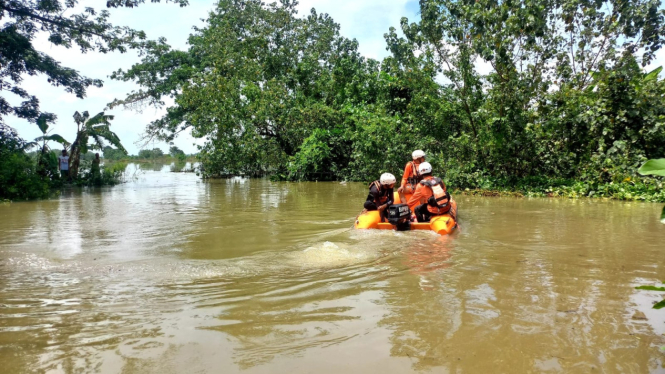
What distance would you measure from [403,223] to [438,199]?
812mm

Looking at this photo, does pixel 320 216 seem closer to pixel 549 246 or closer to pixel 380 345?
pixel 549 246

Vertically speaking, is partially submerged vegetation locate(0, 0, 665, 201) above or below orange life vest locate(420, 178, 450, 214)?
above

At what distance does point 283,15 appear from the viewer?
2700 centimetres

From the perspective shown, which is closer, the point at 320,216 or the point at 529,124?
the point at 320,216

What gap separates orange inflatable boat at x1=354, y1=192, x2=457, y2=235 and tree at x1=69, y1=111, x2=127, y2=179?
15.0 m

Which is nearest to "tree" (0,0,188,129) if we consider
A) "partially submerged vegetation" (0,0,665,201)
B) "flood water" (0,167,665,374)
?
"partially submerged vegetation" (0,0,665,201)

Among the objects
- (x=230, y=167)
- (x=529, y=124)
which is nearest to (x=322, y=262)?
(x=529, y=124)

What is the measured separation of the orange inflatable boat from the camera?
771cm

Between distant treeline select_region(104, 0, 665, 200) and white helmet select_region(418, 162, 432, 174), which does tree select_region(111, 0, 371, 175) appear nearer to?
distant treeline select_region(104, 0, 665, 200)

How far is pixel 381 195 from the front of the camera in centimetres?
827

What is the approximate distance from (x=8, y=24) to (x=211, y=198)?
33.3 feet

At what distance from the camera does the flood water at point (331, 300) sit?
10.4 ft

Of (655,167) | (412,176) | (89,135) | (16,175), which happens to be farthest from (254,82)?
(655,167)

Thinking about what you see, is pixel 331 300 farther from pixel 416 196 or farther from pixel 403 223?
pixel 416 196
